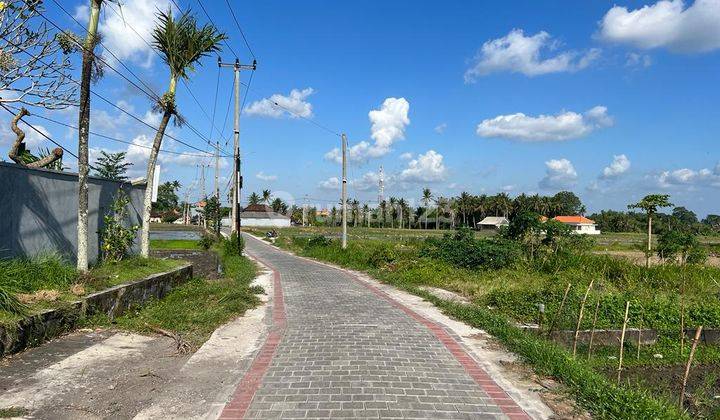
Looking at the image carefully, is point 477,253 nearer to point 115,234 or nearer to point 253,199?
point 115,234

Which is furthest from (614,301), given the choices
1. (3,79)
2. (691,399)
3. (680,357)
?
(3,79)

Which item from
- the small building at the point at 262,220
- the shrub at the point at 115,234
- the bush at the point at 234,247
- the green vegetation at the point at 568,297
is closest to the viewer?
the green vegetation at the point at 568,297

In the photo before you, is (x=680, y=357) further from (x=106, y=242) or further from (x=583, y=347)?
(x=106, y=242)

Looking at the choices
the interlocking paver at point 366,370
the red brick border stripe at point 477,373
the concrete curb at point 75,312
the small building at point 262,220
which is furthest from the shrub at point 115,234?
the small building at point 262,220

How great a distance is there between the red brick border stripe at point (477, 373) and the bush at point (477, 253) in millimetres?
7658

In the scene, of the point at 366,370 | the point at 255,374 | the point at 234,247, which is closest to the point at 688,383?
the point at 366,370

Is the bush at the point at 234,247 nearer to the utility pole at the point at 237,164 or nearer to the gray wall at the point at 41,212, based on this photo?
the utility pole at the point at 237,164

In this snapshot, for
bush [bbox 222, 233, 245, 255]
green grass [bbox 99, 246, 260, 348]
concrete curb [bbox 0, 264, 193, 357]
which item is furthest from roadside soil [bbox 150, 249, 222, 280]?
concrete curb [bbox 0, 264, 193, 357]

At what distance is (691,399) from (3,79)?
1107 cm

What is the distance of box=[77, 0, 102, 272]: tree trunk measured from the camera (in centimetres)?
964

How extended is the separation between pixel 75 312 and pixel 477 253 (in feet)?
42.9

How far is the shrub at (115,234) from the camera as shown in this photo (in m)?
12.0

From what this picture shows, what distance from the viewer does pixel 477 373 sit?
639cm

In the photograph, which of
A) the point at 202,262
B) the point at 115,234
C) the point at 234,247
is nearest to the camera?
the point at 115,234
